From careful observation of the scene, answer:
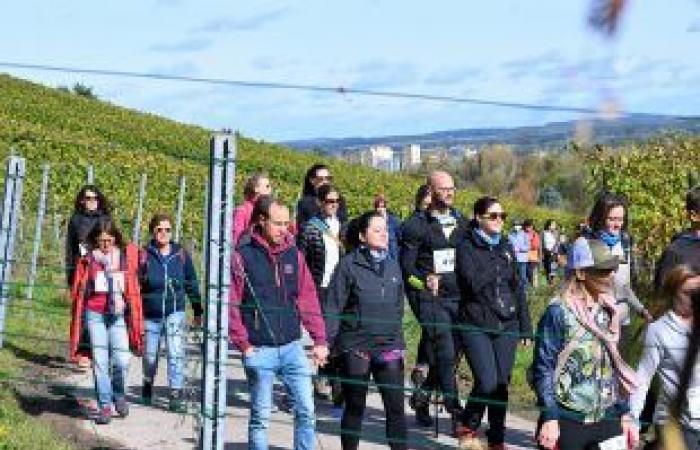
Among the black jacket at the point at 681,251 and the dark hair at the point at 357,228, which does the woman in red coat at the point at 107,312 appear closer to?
the dark hair at the point at 357,228

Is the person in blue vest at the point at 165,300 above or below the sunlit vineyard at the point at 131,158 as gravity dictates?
below

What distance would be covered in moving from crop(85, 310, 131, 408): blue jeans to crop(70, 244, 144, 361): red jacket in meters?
0.06

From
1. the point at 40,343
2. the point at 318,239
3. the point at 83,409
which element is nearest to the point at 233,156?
the point at 318,239

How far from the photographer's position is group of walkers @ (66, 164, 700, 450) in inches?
216

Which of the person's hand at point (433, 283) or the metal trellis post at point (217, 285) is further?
the person's hand at point (433, 283)

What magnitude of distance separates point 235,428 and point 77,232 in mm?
2203

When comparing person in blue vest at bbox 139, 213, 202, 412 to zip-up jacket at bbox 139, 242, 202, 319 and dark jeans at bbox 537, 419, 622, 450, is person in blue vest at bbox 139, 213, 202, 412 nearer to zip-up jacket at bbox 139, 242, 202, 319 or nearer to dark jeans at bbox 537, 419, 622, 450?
zip-up jacket at bbox 139, 242, 202, 319

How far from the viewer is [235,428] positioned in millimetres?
8648

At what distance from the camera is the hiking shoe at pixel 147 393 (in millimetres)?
9352

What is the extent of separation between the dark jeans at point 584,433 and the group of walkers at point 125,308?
3.88 metres

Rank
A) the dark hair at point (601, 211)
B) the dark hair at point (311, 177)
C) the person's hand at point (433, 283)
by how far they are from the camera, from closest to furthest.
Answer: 1. the dark hair at point (601, 211)
2. the person's hand at point (433, 283)
3. the dark hair at point (311, 177)

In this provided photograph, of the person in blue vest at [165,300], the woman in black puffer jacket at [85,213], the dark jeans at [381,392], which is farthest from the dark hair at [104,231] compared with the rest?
the dark jeans at [381,392]

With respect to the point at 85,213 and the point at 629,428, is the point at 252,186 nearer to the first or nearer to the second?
the point at 85,213

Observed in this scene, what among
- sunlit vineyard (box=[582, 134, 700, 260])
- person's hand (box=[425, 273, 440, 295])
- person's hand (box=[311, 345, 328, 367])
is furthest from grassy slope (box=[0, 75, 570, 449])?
sunlit vineyard (box=[582, 134, 700, 260])
